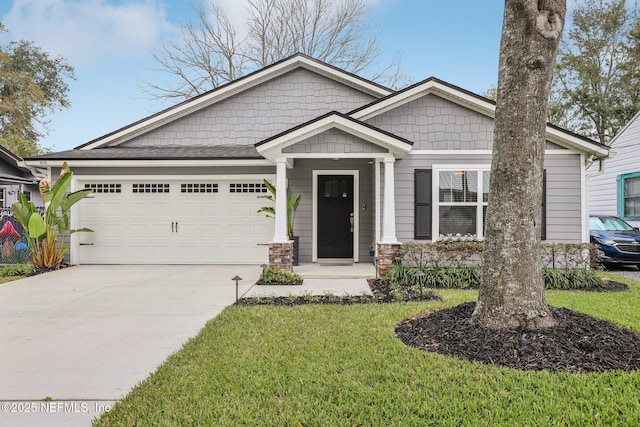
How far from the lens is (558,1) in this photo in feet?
13.8

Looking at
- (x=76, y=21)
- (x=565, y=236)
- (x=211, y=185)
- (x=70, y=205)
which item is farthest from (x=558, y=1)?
(x=76, y=21)

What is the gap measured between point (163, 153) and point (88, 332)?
671 centimetres

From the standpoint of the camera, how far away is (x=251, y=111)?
1176 centimetres

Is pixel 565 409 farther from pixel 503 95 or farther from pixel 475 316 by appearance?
pixel 503 95

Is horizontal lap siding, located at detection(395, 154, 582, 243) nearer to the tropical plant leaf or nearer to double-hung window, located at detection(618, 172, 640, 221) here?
double-hung window, located at detection(618, 172, 640, 221)

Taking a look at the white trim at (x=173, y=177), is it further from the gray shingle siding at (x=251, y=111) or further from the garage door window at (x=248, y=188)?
the gray shingle siding at (x=251, y=111)

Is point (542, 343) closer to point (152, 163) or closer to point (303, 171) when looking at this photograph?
point (303, 171)

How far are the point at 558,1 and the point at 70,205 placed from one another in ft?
34.4

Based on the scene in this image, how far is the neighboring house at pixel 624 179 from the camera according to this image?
13.4 meters

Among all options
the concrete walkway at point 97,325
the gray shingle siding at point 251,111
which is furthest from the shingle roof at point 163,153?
the concrete walkway at point 97,325

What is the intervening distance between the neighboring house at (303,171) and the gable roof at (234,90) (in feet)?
0.11

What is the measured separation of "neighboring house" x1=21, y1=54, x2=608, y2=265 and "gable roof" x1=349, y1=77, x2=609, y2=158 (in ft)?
0.08

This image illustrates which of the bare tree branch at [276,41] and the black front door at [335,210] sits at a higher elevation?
the bare tree branch at [276,41]

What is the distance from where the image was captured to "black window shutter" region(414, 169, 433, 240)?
8.87 m
